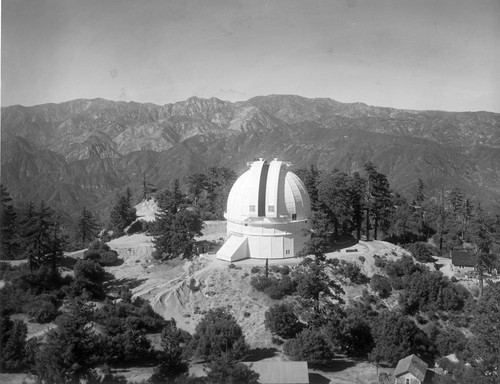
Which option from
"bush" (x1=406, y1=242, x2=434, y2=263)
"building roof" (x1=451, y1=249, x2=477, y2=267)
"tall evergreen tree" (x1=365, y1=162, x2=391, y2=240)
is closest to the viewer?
"building roof" (x1=451, y1=249, x2=477, y2=267)

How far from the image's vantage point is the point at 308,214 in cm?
5084

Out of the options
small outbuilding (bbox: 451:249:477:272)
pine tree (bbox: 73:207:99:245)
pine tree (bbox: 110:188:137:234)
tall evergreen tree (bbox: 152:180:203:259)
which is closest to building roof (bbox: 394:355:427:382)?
small outbuilding (bbox: 451:249:477:272)

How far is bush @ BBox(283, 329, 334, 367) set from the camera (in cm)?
3127

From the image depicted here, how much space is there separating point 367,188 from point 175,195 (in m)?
28.1

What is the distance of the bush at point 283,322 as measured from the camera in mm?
35906

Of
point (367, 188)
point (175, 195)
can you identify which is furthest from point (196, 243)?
point (367, 188)

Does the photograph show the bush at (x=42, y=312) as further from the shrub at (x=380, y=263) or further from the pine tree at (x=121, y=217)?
the shrub at (x=380, y=263)

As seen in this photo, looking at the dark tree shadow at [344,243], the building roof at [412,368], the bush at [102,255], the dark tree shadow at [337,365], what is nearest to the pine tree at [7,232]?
the bush at [102,255]

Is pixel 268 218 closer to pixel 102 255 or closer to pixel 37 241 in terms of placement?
pixel 102 255

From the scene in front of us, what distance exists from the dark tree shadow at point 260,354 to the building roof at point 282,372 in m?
5.16

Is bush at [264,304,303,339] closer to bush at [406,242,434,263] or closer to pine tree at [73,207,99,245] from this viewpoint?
bush at [406,242,434,263]

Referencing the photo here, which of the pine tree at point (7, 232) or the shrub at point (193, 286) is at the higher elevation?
the pine tree at point (7, 232)

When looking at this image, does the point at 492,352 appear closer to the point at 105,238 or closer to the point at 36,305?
the point at 36,305

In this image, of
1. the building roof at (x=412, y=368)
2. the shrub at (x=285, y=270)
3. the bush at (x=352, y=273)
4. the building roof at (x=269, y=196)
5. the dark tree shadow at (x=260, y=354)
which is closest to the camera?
the building roof at (x=412, y=368)
